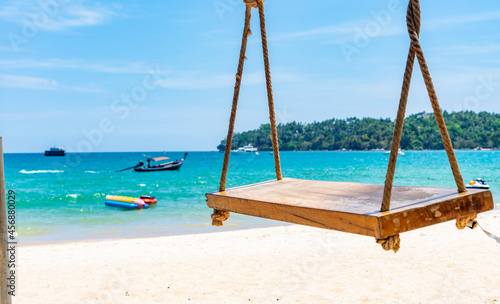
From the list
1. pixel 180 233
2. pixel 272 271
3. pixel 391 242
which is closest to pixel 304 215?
pixel 391 242

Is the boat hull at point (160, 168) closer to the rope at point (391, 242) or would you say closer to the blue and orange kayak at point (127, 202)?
the blue and orange kayak at point (127, 202)

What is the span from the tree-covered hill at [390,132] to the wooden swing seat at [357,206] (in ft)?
221

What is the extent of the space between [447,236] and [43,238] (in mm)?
9904

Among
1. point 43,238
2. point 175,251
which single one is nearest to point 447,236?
point 175,251

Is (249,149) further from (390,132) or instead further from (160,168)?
(160,168)

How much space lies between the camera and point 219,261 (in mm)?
7230

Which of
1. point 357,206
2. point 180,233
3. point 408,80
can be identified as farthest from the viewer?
point 180,233

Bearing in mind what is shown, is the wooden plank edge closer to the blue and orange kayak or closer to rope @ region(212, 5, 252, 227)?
rope @ region(212, 5, 252, 227)

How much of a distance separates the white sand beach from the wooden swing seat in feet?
9.21

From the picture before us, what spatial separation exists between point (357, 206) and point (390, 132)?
245 ft

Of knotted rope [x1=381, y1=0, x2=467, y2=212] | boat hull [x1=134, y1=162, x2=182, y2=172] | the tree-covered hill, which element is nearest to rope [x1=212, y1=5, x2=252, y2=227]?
knotted rope [x1=381, y1=0, x2=467, y2=212]

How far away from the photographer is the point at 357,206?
6.91 feet

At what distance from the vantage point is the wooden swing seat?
1862 millimetres

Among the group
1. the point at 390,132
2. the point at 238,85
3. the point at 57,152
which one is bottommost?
the point at 57,152
